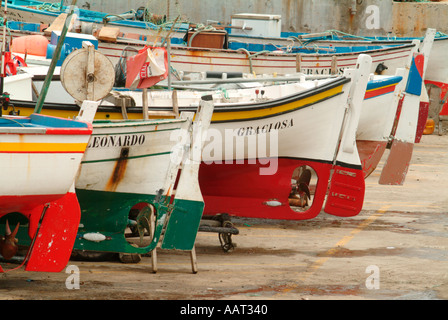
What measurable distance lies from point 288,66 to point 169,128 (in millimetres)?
8816

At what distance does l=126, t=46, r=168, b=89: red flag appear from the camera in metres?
8.35

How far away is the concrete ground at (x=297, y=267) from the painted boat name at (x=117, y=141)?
4.07ft

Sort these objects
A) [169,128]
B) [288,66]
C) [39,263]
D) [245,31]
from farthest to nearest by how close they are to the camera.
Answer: [245,31]
[288,66]
[169,128]
[39,263]

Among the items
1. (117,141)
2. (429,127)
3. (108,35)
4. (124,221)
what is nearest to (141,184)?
(124,221)

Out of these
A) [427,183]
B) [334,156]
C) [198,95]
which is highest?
[198,95]

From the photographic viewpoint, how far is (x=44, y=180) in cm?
625

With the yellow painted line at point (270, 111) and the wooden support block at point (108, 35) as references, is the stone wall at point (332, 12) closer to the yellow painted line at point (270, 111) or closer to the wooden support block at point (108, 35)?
the wooden support block at point (108, 35)

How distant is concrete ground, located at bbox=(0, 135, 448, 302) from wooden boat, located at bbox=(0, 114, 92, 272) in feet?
1.30

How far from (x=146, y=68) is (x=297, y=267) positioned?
265 cm

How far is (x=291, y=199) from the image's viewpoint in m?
10.9

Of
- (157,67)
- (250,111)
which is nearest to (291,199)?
(250,111)

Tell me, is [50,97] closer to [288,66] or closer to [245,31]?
[288,66]

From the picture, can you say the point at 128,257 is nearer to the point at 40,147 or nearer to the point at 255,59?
the point at 40,147

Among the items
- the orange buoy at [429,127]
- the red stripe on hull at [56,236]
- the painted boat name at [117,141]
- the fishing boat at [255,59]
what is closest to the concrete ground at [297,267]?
the red stripe on hull at [56,236]
